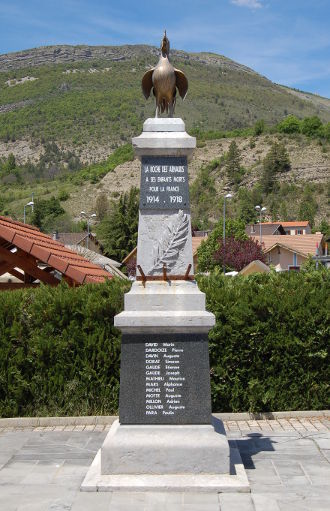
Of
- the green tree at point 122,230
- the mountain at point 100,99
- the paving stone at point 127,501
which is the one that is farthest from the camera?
the mountain at point 100,99

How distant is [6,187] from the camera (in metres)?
116

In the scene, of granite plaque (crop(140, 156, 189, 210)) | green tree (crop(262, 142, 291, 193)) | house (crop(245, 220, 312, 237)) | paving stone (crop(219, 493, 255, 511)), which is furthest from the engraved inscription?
green tree (crop(262, 142, 291, 193))

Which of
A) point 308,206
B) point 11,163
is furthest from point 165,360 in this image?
point 11,163

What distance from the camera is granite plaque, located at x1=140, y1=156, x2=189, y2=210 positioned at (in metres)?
6.59

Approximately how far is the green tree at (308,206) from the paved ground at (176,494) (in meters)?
79.4

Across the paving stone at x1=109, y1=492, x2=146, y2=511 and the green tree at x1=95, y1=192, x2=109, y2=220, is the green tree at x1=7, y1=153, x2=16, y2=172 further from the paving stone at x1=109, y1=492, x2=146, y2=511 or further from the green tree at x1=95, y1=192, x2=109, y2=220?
the paving stone at x1=109, y1=492, x2=146, y2=511

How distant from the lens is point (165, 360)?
20.6 feet

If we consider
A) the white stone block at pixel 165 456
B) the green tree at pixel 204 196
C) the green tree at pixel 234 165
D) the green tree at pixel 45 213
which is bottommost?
the white stone block at pixel 165 456

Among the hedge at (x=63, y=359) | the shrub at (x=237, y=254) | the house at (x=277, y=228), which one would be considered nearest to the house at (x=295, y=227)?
the house at (x=277, y=228)

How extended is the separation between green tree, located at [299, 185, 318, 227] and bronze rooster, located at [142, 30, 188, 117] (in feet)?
263

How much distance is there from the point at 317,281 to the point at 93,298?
11.3 feet

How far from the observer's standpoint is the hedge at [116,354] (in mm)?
8914

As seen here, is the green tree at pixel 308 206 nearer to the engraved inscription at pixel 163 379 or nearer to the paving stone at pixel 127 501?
the engraved inscription at pixel 163 379

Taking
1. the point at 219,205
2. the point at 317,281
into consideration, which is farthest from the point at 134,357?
the point at 219,205
